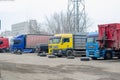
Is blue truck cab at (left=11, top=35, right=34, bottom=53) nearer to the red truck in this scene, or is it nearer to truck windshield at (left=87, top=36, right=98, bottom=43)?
truck windshield at (left=87, top=36, right=98, bottom=43)

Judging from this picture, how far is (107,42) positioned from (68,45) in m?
9.26

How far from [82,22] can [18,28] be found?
195 ft

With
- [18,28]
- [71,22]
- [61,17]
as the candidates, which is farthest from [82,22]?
[18,28]

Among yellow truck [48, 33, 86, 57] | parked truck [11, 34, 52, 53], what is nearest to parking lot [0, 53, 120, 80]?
yellow truck [48, 33, 86, 57]

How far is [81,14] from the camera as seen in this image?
68.2 meters

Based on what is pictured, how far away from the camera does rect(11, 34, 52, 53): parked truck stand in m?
60.2

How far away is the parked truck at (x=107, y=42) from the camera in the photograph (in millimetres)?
32125

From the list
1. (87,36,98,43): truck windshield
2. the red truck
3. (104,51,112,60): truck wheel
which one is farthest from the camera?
(87,36,98,43): truck windshield

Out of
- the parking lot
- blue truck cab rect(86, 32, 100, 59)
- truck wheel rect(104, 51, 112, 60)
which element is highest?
blue truck cab rect(86, 32, 100, 59)

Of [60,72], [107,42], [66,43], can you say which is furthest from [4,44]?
[60,72]

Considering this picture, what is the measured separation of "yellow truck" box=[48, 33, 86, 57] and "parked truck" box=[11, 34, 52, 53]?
58.6 feet

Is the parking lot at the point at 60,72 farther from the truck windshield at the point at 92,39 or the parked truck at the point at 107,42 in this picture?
the truck windshield at the point at 92,39

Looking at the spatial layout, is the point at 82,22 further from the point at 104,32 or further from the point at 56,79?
the point at 56,79

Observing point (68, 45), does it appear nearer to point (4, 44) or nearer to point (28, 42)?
point (28, 42)
